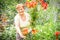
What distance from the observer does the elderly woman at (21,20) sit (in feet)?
15.2

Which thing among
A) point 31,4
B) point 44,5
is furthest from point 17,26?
point 44,5

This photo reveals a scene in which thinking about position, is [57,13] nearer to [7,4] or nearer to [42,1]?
[42,1]

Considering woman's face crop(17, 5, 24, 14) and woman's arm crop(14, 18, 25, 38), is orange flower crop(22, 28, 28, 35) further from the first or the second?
woman's face crop(17, 5, 24, 14)

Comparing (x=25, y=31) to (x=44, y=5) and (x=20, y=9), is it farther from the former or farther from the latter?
(x=44, y=5)

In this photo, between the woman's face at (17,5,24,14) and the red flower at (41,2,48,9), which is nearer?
the woman's face at (17,5,24,14)

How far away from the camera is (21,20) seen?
4633 mm

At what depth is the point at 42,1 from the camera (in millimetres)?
4746

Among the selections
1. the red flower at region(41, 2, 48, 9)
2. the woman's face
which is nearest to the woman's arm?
the woman's face

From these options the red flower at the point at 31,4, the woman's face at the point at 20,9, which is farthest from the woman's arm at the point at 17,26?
the red flower at the point at 31,4

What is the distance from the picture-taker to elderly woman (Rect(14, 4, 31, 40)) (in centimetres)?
462

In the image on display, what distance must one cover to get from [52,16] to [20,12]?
52 cm

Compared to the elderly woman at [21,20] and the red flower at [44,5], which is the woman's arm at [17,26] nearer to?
the elderly woman at [21,20]

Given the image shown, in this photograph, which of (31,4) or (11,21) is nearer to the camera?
(31,4)

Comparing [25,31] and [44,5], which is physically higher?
[44,5]
